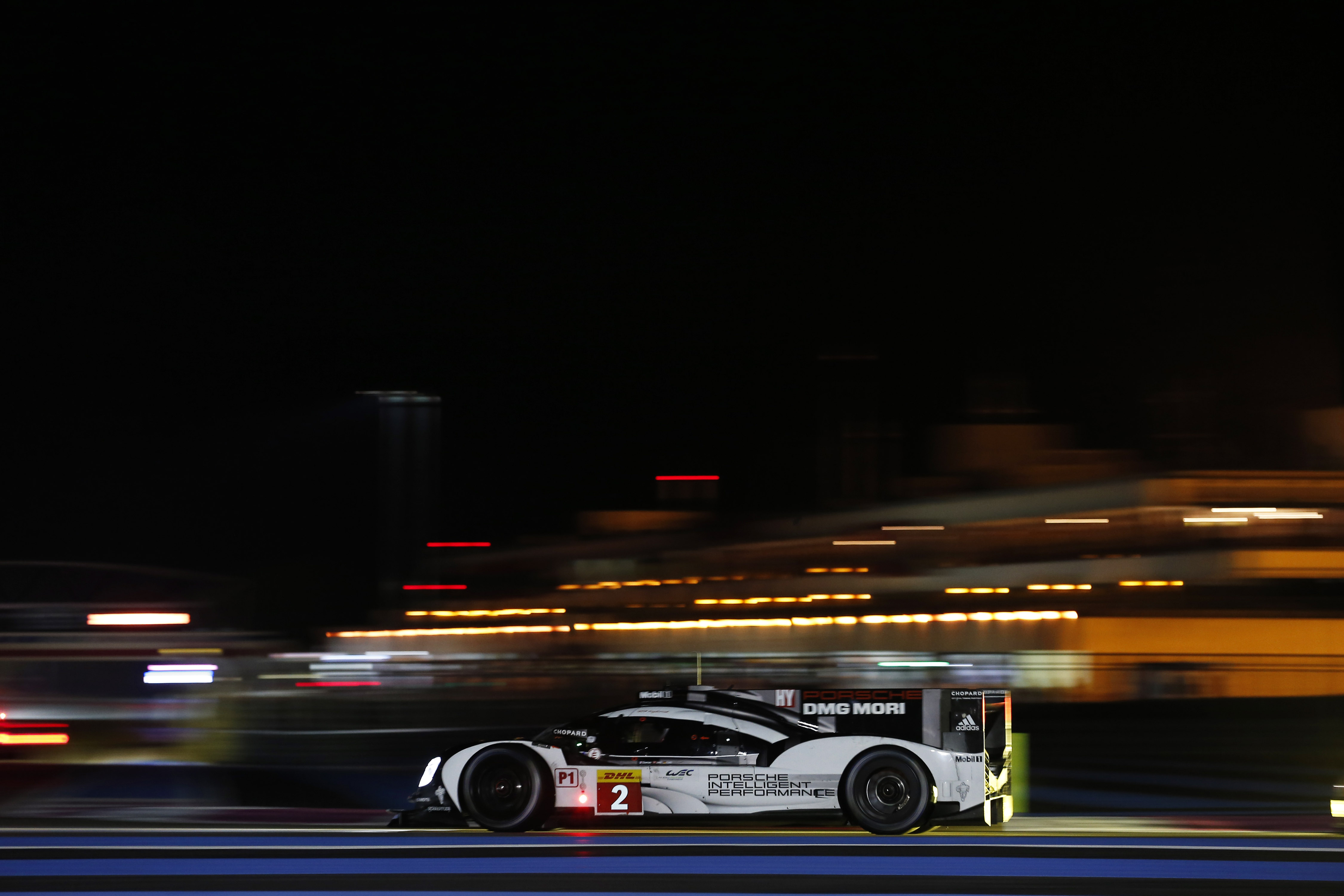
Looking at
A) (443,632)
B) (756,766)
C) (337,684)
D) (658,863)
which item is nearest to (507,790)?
(658,863)

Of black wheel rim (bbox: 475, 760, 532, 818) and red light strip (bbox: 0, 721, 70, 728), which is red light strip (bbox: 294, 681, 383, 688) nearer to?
red light strip (bbox: 0, 721, 70, 728)

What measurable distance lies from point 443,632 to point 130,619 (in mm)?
58652

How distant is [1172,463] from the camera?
2250 inches

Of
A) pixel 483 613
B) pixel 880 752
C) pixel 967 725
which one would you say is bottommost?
pixel 483 613

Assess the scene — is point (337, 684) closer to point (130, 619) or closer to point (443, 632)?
point (130, 619)

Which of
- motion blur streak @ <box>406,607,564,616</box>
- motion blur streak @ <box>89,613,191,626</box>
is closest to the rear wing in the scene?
motion blur streak @ <box>89,613,191,626</box>

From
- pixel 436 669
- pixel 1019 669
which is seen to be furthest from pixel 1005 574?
pixel 1019 669

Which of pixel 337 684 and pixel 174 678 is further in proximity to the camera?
pixel 337 684

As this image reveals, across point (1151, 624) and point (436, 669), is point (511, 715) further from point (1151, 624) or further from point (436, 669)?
point (1151, 624)

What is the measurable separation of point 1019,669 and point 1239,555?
1911cm

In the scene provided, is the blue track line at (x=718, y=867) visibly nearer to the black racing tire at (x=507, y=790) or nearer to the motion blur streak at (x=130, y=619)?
the black racing tire at (x=507, y=790)

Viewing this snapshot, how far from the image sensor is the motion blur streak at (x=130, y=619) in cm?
1380

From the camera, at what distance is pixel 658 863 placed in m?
7.96

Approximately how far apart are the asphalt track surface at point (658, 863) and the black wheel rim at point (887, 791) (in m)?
0.22
